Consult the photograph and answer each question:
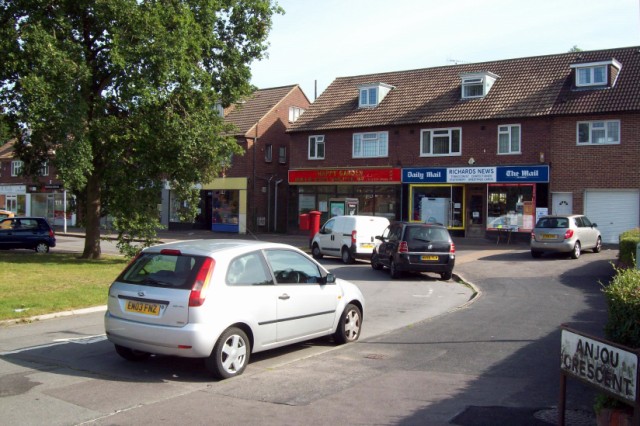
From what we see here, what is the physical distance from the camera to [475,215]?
3064 cm

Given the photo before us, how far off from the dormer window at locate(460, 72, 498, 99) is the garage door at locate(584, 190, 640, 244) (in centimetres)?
741

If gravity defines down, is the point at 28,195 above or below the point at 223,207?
above

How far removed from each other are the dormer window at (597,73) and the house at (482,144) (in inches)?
1.8

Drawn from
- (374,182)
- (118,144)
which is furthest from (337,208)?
(118,144)

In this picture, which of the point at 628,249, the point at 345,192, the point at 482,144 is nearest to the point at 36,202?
the point at 345,192

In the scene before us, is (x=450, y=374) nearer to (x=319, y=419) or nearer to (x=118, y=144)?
(x=319, y=419)

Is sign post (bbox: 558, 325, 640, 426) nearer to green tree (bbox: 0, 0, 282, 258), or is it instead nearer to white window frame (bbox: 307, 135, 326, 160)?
green tree (bbox: 0, 0, 282, 258)

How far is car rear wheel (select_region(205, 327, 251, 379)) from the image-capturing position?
22.8 ft

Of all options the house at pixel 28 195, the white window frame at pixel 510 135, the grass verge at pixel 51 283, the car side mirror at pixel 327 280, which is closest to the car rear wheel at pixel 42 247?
the grass verge at pixel 51 283

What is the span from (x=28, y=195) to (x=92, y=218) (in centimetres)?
3840

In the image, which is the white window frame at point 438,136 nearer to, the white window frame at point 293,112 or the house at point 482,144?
the house at point 482,144

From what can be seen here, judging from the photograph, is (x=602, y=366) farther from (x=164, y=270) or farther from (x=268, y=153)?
(x=268, y=153)

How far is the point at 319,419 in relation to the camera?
5645 millimetres

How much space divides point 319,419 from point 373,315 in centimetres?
636
